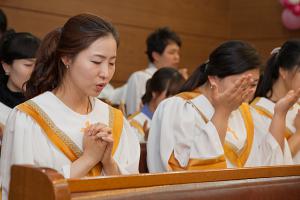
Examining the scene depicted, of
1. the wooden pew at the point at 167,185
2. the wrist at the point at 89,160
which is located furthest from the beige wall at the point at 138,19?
the wooden pew at the point at 167,185

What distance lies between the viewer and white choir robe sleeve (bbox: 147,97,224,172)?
2897mm

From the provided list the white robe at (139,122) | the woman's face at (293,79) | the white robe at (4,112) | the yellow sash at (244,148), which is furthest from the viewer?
the white robe at (139,122)

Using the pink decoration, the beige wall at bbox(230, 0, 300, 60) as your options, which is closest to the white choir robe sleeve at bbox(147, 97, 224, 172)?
the pink decoration

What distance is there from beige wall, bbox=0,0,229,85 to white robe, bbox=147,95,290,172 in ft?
8.64

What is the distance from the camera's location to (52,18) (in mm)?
5676

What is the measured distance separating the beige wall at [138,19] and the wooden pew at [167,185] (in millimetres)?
3735

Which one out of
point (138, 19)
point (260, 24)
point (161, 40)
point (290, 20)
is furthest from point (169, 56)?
point (260, 24)

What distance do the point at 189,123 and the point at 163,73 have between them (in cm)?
168

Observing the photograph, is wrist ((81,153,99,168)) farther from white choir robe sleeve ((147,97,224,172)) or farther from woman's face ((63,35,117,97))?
white choir robe sleeve ((147,97,224,172))

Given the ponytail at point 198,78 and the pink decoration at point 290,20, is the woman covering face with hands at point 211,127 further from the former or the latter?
the pink decoration at point 290,20

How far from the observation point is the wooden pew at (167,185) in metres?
1.52

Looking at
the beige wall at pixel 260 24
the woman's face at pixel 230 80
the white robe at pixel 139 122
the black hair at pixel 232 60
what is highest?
the beige wall at pixel 260 24

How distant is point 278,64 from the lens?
3.52 meters

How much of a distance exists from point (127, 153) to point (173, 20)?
4.65 meters
